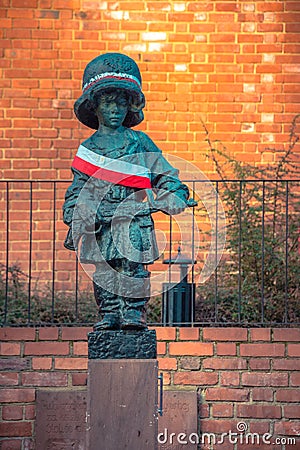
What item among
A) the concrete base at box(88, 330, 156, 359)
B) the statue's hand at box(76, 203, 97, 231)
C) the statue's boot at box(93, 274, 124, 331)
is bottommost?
the concrete base at box(88, 330, 156, 359)

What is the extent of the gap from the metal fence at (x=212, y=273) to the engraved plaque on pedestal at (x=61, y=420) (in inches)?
21.9

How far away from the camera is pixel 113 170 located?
17.7 feet

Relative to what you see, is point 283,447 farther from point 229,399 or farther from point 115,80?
point 115,80

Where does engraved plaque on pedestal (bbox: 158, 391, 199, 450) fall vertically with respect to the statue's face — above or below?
below

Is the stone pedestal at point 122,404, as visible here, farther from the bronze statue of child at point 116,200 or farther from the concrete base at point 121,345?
the bronze statue of child at point 116,200

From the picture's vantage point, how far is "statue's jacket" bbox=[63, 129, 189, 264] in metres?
5.36

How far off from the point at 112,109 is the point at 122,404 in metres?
1.60

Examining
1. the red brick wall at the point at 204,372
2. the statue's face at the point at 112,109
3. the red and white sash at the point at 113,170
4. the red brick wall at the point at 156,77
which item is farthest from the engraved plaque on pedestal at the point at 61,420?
the red brick wall at the point at 156,77

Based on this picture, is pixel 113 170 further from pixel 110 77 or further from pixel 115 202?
pixel 110 77

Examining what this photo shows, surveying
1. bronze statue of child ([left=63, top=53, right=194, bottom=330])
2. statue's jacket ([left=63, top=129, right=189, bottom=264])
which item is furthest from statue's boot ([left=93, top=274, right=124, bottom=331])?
statue's jacket ([left=63, top=129, right=189, bottom=264])

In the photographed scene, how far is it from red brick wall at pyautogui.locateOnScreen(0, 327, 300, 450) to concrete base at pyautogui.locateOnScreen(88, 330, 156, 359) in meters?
1.76

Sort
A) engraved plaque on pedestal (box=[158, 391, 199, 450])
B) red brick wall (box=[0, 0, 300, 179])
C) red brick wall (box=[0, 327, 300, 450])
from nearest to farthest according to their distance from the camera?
1. engraved plaque on pedestal (box=[158, 391, 199, 450])
2. red brick wall (box=[0, 327, 300, 450])
3. red brick wall (box=[0, 0, 300, 179])

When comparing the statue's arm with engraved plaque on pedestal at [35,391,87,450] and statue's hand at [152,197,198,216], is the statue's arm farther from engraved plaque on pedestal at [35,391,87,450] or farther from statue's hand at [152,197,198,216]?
engraved plaque on pedestal at [35,391,87,450]

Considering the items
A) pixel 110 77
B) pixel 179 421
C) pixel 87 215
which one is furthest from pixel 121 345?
pixel 179 421
